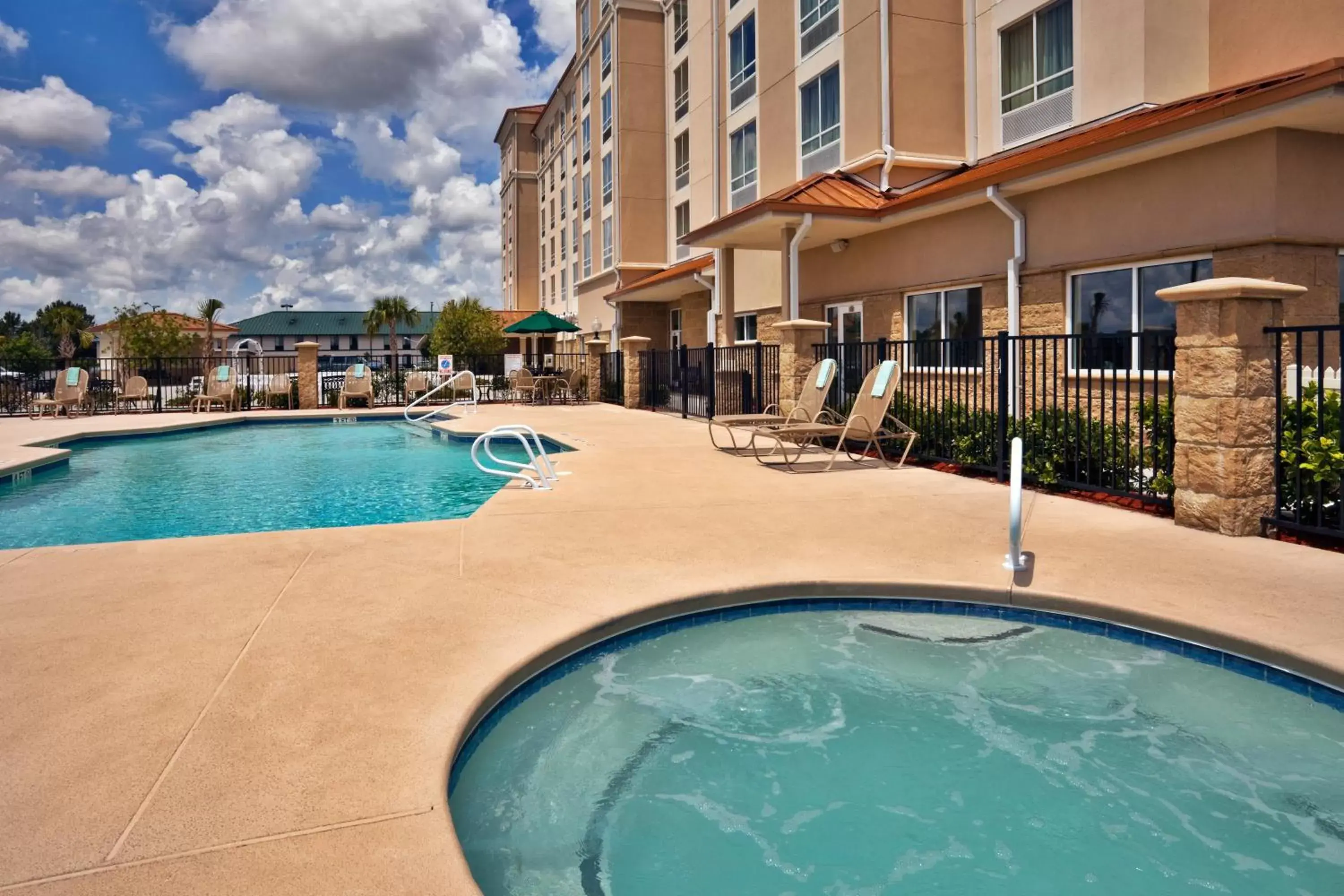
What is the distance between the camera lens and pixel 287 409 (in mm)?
22781

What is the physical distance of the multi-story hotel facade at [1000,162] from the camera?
30.0 feet

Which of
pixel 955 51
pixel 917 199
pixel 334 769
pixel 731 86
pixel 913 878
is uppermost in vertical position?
pixel 731 86

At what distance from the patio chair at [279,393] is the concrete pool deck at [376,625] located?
18278 mm

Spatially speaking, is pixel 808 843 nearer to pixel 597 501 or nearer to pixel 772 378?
pixel 597 501

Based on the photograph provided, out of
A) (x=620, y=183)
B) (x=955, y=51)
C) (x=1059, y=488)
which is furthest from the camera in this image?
(x=620, y=183)

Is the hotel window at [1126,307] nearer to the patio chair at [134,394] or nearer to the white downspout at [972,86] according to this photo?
the white downspout at [972,86]

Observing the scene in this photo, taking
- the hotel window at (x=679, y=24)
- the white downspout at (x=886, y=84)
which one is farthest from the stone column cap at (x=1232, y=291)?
the hotel window at (x=679, y=24)

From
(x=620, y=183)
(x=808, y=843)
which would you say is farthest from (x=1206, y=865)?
(x=620, y=183)

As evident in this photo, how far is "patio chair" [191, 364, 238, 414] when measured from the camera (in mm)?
21578

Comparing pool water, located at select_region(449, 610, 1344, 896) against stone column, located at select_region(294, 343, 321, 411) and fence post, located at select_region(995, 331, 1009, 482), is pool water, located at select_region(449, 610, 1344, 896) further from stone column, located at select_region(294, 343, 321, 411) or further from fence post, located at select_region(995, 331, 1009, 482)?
stone column, located at select_region(294, 343, 321, 411)

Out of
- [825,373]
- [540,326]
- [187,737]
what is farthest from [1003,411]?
[540,326]

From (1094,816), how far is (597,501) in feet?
17.1

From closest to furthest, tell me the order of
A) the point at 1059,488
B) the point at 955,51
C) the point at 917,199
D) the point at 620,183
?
the point at 1059,488, the point at 917,199, the point at 955,51, the point at 620,183

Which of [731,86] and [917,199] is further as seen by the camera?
[731,86]
